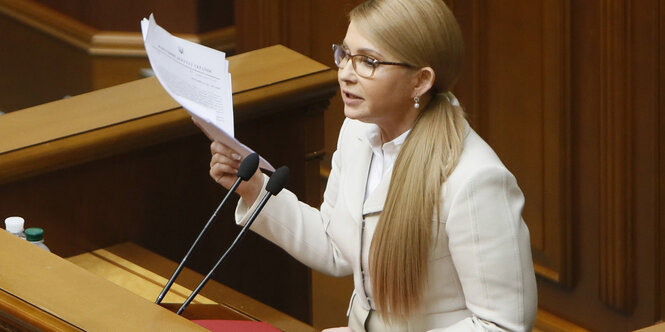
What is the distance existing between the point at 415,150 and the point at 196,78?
380mm

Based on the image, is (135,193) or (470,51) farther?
(470,51)

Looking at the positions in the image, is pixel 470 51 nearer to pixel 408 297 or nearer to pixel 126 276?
pixel 126 276

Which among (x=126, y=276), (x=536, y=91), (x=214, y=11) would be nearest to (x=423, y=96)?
(x=126, y=276)

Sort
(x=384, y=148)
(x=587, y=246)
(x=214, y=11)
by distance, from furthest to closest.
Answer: (x=214, y=11) → (x=587, y=246) → (x=384, y=148)

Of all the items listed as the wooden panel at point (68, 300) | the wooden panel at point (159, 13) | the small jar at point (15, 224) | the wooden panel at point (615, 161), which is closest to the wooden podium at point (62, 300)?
the wooden panel at point (68, 300)

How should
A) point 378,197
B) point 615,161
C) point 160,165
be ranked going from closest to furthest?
point 378,197 → point 160,165 → point 615,161

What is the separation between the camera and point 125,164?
2.76m

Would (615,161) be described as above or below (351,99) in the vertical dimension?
below

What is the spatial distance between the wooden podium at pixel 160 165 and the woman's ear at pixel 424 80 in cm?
89

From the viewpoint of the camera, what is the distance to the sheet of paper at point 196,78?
76.9 inches

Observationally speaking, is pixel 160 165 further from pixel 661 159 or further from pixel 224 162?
pixel 661 159

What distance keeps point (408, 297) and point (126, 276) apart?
32.4 inches

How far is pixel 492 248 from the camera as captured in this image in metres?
1.95

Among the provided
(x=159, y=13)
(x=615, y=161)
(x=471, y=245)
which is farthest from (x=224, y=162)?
(x=159, y=13)
